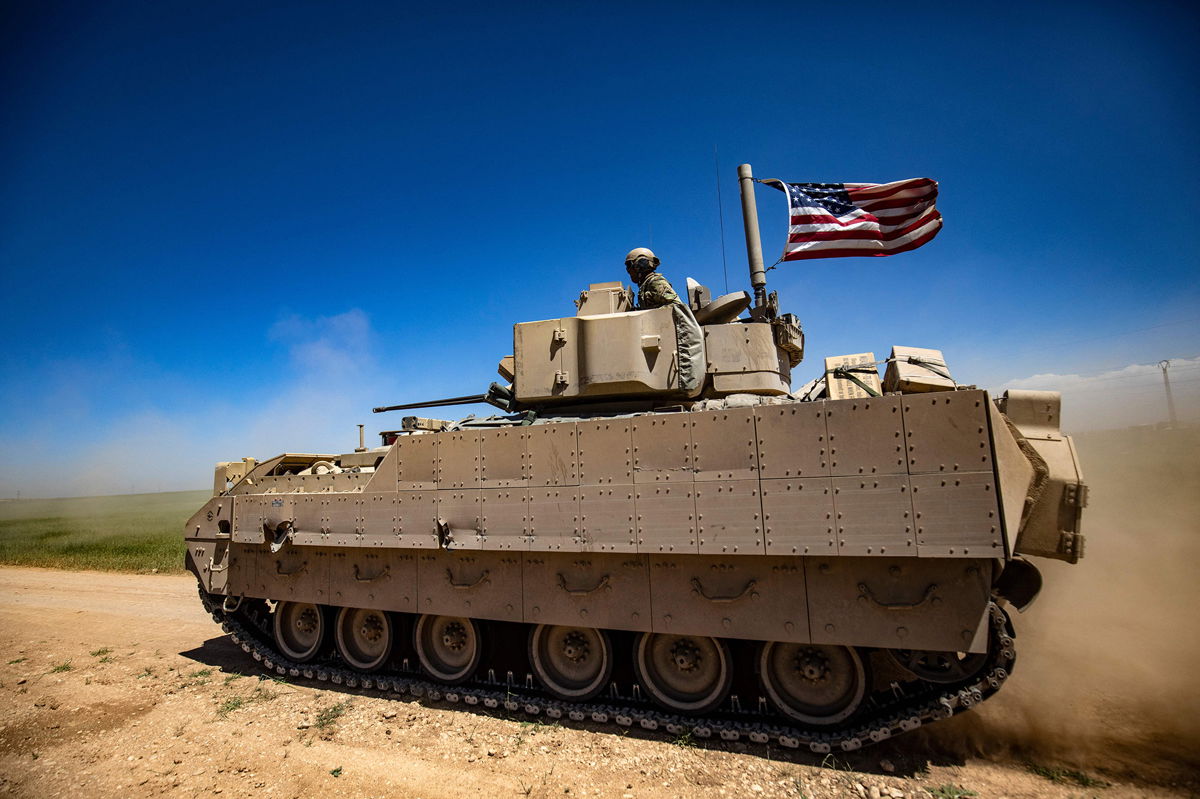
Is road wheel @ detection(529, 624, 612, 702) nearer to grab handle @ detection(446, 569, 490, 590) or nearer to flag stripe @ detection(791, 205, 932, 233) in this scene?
grab handle @ detection(446, 569, 490, 590)

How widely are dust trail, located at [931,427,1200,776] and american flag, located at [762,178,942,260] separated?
576 cm

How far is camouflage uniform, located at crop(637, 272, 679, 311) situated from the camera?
6930 mm

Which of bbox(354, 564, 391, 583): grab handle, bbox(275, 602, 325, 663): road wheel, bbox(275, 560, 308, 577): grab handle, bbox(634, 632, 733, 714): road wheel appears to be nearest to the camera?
bbox(634, 632, 733, 714): road wheel

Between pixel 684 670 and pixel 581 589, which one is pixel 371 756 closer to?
pixel 581 589

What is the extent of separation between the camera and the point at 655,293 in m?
6.98

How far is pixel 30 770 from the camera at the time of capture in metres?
5.07

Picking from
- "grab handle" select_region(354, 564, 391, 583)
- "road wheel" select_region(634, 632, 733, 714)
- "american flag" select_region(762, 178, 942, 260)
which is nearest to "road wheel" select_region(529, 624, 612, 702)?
"road wheel" select_region(634, 632, 733, 714)

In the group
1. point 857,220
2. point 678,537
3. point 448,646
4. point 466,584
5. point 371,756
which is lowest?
point 371,756

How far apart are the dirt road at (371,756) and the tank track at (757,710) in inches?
5.6

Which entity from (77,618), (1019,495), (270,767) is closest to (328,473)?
(270,767)

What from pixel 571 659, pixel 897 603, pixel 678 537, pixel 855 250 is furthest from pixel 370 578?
pixel 855 250

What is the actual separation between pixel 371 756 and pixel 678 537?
3.57 metres

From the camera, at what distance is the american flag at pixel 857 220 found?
26.6 feet

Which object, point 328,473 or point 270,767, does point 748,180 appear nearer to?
point 328,473
